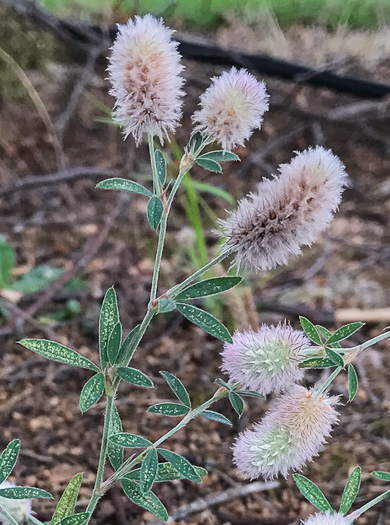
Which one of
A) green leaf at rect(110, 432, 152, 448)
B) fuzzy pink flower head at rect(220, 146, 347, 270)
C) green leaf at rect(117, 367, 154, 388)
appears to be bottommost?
green leaf at rect(110, 432, 152, 448)

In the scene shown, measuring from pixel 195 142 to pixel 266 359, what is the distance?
0.86ft

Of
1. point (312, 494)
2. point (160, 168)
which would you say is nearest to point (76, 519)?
point (312, 494)

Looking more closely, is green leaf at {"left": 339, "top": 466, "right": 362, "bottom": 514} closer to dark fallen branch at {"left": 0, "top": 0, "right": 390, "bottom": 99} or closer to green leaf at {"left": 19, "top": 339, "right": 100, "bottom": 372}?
green leaf at {"left": 19, "top": 339, "right": 100, "bottom": 372}

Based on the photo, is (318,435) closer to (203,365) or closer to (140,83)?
(140,83)

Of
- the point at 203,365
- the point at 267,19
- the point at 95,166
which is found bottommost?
the point at 203,365

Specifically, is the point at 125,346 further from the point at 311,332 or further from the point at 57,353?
the point at 311,332

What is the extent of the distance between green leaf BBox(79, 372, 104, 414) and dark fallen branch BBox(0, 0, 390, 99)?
2148 millimetres

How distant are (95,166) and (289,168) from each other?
1966 mm

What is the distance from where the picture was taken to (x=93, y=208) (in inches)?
91.9

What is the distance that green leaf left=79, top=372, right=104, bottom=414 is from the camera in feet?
2.30

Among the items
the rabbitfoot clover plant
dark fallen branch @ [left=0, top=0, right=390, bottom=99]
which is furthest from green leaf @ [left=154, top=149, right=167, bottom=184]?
dark fallen branch @ [left=0, top=0, right=390, bottom=99]

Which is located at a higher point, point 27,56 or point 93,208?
point 27,56

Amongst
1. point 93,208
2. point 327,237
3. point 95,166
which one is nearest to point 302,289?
point 327,237

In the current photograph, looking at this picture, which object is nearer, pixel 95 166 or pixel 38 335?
pixel 38 335
